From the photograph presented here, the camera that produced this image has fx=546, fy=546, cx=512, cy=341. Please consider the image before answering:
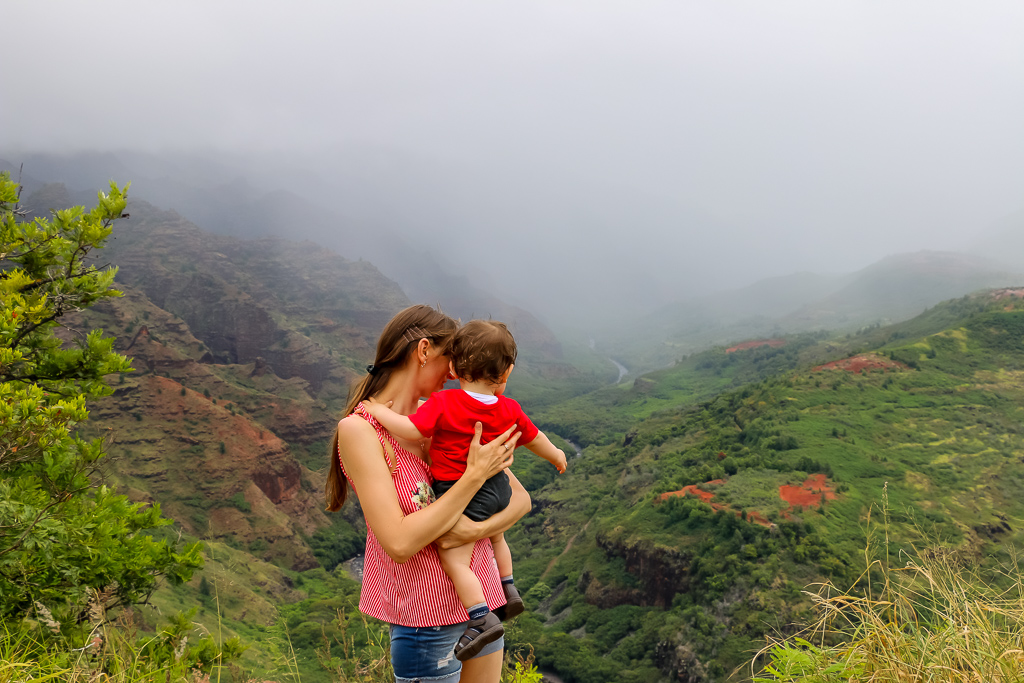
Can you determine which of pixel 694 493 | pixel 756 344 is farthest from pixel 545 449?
pixel 756 344

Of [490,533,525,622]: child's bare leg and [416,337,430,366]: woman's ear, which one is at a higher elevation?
[416,337,430,366]: woman's ear

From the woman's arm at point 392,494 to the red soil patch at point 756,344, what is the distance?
134 metres

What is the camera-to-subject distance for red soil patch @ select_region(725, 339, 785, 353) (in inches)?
4969

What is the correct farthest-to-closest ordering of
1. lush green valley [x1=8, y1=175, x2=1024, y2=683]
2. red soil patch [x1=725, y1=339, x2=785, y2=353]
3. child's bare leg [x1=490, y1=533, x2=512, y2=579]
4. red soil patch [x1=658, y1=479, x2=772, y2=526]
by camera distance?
1. red soil patch [x1=725, y1=339, x2=785, y2=353]
2. red soil patch [x1=658, y1=479, x2=772, y2=526]
3. lush green valley [x1=8, y1=175, x2=1024, y2=683]
4. child's bare leg [x1=490, y1=533, x2=512, y2=579]

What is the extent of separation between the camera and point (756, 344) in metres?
131

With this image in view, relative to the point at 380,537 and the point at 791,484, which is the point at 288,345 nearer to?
the point at 791,484

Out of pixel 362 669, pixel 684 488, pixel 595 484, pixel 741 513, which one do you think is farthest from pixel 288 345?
pixel 362 669

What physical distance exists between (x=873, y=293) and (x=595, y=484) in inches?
6508

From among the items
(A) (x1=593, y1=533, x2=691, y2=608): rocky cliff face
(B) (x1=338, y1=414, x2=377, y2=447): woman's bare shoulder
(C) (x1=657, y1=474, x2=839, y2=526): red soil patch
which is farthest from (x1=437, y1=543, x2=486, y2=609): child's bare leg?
(A) (x1=593, y1=533, x2=691, y2=608): rocky cliff face

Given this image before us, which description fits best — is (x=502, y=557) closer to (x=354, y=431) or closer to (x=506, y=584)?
(x=506, y=584)

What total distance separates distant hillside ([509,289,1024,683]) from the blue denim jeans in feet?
59.0

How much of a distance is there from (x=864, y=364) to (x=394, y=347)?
211ft

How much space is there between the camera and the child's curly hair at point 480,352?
9.34 feet

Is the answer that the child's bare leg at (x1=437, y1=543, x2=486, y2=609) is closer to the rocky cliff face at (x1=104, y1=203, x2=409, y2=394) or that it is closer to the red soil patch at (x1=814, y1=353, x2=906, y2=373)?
the red soil patch at (x1=814, y1=353, x2=906, y2=373)
